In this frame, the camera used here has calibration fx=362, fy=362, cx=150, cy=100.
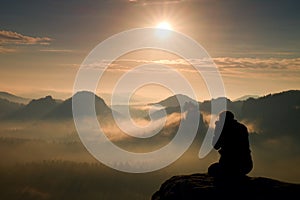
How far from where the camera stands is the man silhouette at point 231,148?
4038 inches

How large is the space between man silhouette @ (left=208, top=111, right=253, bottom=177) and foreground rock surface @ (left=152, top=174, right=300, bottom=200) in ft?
9.06

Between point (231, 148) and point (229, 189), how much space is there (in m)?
14.7

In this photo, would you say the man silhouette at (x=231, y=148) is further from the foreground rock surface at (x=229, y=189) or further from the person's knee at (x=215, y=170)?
the foreground rock surface at (x=229, y=189)

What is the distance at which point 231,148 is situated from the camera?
104m

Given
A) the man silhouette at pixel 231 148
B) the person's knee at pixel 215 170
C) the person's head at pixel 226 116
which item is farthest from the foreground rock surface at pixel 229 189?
the person's head at pixel 226 116

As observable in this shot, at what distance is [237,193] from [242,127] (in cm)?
2274

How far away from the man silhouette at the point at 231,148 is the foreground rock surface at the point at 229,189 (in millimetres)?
2761

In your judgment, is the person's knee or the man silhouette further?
the person's knee

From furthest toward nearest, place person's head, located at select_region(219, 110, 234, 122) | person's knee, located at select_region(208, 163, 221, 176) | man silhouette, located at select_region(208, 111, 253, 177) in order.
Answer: person's head, located at select_region(219, 110, 234, 122) → person's knee, located at select_region(208, 163, 221, 176) → man silhouette, located at select_region(208, 111, 253, 177)

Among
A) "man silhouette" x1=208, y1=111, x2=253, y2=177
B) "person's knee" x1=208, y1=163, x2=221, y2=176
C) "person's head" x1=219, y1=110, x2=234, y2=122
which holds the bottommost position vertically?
"person's knee" x1=208, y1=163, x2=221, y2=176

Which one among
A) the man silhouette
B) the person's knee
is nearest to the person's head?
the man silhouette

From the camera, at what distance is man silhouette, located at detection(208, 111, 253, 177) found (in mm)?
102562

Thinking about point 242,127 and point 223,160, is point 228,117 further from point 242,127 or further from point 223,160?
point 223,160

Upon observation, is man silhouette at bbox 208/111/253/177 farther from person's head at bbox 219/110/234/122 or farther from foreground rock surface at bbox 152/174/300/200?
foreground rock surface at bbox 152/174/300/200
